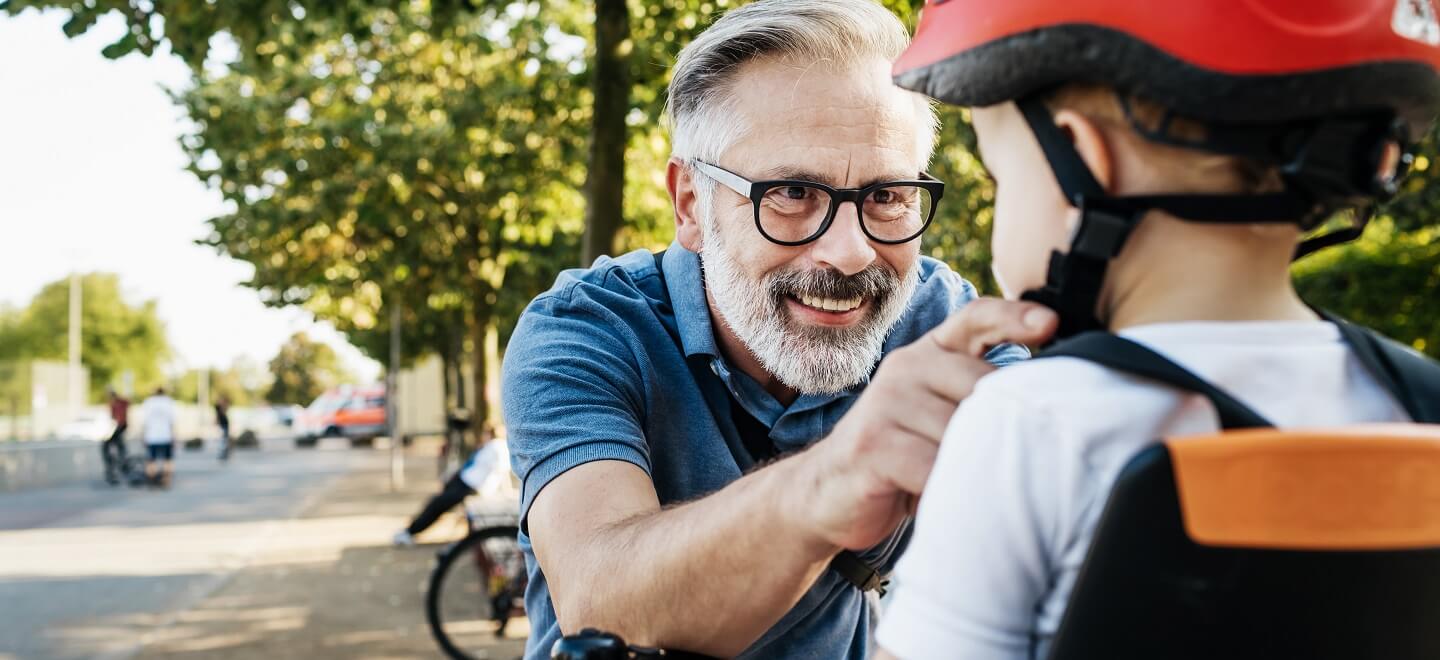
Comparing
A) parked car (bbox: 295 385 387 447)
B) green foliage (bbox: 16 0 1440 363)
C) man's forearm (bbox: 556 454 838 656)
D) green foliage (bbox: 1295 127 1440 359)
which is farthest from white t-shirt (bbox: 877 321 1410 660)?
parked car (bbox: 295 385 387 447)

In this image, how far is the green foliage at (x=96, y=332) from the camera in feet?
240

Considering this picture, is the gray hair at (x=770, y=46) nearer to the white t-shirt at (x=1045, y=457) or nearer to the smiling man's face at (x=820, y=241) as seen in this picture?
the smiling man's face at (x=820, y=241)

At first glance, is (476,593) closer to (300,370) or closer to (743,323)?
(743,323)

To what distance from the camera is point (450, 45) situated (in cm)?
1559

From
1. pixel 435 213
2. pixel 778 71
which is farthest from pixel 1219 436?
pixel 435 213

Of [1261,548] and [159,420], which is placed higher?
[1261,548]

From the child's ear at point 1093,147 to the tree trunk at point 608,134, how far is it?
5558 millimetres

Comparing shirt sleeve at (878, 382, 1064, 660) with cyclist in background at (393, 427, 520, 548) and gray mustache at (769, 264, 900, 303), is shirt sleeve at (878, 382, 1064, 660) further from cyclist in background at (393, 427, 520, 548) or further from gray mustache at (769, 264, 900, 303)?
cyclist in background at (393, 427, 520, 548)

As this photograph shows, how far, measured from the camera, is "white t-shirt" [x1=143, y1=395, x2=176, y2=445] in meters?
23.0

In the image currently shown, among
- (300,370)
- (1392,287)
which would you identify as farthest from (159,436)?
(300,370)

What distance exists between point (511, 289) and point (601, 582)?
58.7 feet

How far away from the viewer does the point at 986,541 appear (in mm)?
1051

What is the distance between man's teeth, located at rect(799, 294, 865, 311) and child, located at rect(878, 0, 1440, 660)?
91cm

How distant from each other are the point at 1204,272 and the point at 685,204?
4.61ft
